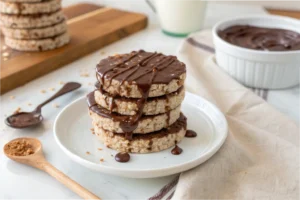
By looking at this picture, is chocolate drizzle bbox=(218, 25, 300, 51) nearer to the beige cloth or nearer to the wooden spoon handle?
the beige cloth

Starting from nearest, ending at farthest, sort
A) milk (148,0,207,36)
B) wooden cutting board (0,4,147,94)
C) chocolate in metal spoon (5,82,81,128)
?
1. chocolate in metal spoon (5,82,81,128)
2. wooden cutting board (0,4,147,94)
3. milk (148,0,207,36)

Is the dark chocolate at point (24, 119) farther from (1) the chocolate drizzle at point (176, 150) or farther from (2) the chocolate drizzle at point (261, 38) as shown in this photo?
(2) the chocolate drizzle at point (261, 38)

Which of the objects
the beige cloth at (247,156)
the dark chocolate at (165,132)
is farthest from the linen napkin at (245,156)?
the dark chocolate at (165,132)

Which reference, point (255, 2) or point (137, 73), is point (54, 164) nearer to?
point (137, 73)

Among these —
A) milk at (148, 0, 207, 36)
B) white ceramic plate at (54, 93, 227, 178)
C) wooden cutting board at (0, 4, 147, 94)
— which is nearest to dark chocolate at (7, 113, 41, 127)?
white ceramic plate at (54, 93, 227, 178)

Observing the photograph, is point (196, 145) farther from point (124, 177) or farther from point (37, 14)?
point (37, 14)

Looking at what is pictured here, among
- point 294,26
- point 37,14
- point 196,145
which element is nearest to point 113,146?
point 196,145

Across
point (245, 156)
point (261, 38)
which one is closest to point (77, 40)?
point (261, 38)
